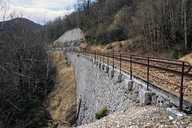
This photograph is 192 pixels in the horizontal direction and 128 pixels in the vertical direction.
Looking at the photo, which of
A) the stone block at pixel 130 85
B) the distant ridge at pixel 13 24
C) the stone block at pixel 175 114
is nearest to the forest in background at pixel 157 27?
the distant ridge at pixel 13 24

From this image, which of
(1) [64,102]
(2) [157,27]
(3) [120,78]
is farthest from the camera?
(2) [157,27]

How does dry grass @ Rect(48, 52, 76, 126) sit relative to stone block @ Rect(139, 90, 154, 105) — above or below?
below

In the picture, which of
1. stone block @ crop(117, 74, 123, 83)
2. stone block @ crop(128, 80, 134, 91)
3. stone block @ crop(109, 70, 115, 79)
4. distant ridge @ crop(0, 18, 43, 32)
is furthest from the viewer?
distant ridge @ crop(0, 18, 43, 32)

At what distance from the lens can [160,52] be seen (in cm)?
3834

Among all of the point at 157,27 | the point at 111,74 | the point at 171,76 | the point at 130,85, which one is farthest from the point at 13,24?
the point at 171,76

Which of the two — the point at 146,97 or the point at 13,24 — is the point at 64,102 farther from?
the point at 146,97

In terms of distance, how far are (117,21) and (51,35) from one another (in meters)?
59.3

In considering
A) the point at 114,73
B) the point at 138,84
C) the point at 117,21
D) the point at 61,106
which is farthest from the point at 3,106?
the point at 117,21

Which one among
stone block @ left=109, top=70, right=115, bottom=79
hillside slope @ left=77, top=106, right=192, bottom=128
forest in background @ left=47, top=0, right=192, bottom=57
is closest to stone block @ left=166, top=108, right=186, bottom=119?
hillside slope @ left=77, top=106, right=192, bottom=128

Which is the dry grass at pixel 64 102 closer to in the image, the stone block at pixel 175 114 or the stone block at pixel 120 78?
the stone block at pixel 120 78

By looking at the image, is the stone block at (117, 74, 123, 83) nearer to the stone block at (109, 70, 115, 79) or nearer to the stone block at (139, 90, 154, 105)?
the stone block at (109, 70, 115, 79)

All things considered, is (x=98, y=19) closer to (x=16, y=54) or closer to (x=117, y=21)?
(x=117, y=21)

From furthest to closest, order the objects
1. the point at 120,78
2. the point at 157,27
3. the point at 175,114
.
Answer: the point at 157,27
the point at 120,78
the point at 175,114

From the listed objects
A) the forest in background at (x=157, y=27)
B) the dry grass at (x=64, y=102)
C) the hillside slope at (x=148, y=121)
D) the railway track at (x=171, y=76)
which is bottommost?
the dry grass at (x=64, y=102)
